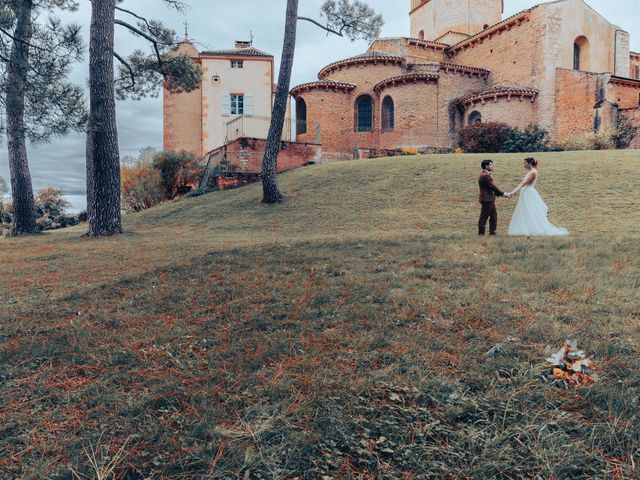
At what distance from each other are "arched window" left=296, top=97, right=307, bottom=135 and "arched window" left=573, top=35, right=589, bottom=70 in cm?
1873

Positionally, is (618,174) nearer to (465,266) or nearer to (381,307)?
(465,266)

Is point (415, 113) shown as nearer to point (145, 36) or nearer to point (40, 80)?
point (145, 36)

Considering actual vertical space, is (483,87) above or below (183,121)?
above

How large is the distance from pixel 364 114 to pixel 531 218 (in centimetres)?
2182

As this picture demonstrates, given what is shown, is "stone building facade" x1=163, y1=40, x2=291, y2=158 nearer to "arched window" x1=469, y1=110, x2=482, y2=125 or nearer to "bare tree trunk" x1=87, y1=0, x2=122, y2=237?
"arched window" x1=469, y1=110, x2=482, y2=125

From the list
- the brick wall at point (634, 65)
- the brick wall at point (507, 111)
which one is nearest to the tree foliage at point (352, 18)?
the brick wall at point (507, 111)

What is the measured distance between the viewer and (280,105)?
1454cm

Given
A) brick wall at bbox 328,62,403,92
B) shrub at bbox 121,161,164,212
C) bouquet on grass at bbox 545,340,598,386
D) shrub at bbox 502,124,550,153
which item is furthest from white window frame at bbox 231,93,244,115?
bouquet on grass at bbox 545,340,598,386

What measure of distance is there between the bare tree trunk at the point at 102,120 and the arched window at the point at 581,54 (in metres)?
29.3

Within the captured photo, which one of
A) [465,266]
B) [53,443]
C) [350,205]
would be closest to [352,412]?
[53,443]

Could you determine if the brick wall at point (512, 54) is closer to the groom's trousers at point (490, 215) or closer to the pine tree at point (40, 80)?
the groom's trousers at point (490, 215)

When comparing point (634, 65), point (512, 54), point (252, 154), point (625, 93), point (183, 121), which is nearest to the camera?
point (252, 154)

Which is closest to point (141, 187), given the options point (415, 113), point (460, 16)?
point (415, 113)

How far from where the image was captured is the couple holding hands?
26.1 ft
